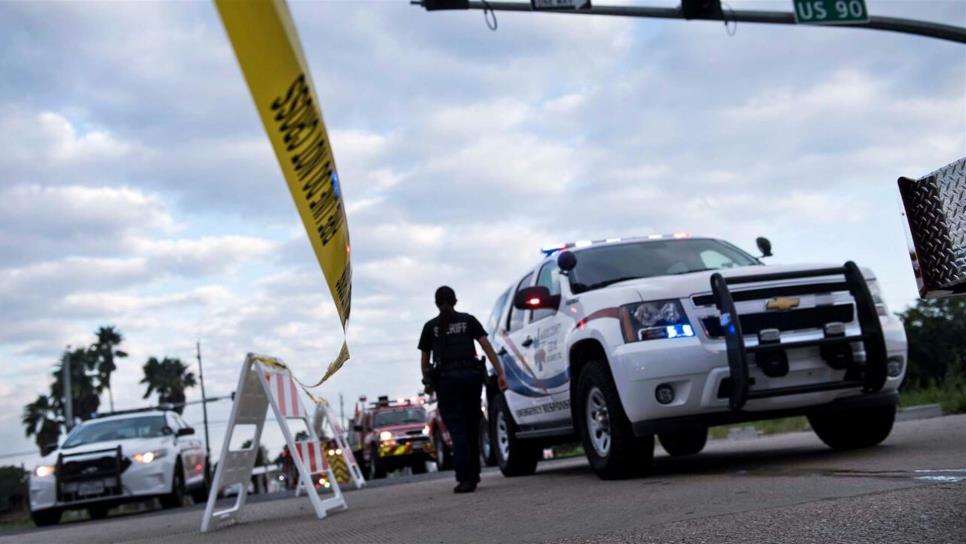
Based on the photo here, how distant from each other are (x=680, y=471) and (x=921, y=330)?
4591cm

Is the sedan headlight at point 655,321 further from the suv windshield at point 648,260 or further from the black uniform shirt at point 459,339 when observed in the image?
the black uniform shirt at point 459,339

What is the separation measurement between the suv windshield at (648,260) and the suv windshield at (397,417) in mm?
16503

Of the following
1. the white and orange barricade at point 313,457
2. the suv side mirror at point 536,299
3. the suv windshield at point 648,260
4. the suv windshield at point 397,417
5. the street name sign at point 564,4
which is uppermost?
the street name sign at point 564,4

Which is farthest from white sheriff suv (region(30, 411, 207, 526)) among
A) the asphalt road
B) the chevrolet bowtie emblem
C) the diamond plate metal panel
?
the diamond plate metal panel

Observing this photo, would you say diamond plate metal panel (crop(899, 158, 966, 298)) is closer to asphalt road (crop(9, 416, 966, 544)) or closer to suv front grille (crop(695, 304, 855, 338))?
asphalt road (crop(9, 416, 966, 544))

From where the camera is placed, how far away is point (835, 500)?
18.9ft

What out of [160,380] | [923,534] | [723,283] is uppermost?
[160,380]

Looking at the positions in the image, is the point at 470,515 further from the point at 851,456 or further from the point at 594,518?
the point at 851,456

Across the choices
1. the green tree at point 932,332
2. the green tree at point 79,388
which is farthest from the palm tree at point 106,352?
the green tree at point 932,332

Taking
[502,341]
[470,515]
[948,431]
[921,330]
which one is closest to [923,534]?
[470,515]

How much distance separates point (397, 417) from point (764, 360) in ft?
61.5

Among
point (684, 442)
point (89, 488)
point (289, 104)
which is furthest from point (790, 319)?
point (89, 488)

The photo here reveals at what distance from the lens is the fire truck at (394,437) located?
82.9ft

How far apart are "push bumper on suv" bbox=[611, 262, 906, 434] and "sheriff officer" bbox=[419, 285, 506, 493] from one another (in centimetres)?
213
